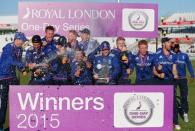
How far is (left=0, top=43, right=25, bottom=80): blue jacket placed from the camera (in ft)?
30.6

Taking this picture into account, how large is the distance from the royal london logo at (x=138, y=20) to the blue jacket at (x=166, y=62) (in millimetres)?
848

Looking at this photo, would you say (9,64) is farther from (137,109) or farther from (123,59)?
(137,109)

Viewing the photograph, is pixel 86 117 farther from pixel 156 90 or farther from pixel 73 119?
pixel 156 90

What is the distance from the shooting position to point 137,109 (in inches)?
294

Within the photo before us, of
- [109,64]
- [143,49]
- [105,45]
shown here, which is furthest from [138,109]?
[143,49]

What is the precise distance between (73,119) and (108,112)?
1.72 feet

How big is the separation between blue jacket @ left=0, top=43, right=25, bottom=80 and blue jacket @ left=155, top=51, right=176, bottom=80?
2.78 meters

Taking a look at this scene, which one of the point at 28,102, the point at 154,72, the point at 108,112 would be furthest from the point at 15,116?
the point at 154,72

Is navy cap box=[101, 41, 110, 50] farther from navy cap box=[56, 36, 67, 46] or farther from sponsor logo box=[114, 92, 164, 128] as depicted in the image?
sponsor logo box=[114, 92, 164, 128]

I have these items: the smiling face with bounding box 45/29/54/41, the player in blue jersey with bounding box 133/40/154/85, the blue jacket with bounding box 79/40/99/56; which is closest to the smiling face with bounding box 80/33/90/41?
the blue jacket with bounding box 79/40/99/56

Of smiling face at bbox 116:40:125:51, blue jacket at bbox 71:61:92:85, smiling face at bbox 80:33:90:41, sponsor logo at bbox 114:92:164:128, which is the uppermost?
smiling face at bbox 80:33:90:41

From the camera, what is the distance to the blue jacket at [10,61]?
30.6 ft

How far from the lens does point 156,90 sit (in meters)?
7.49

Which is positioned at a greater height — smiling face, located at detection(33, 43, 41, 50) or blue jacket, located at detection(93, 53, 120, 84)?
smiling face, located at detection(33, 43, 41, 50)
